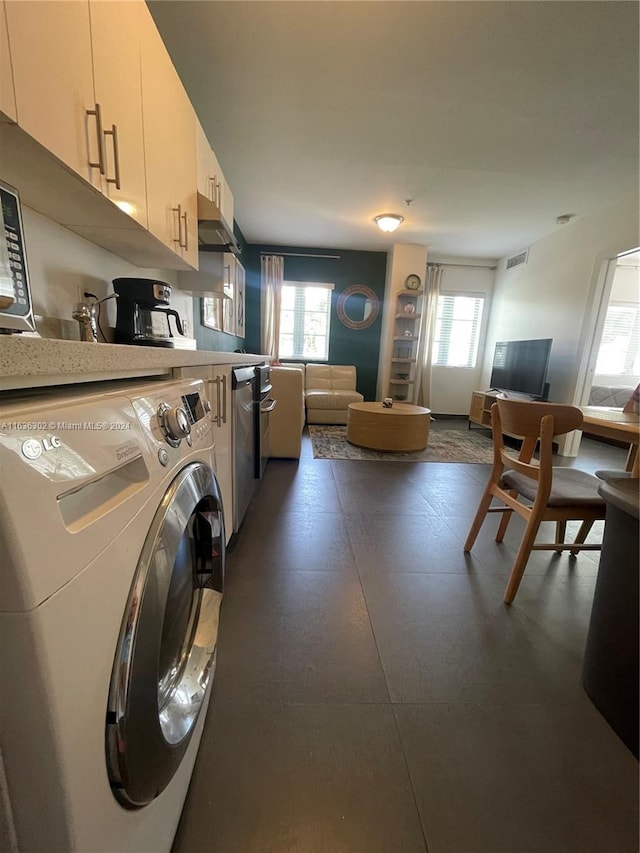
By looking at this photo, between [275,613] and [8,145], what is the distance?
160 cm

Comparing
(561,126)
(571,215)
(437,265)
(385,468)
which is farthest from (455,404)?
(561,126)

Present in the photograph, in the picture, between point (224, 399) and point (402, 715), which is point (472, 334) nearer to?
point (224, 399)

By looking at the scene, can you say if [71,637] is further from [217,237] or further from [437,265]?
[437,265]

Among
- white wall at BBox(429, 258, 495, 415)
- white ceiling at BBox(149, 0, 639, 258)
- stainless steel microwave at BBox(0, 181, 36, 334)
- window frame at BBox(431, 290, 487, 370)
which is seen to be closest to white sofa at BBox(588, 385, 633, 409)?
white wall at BBox(429, 258, 495, 415)

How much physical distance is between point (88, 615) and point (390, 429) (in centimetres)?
331

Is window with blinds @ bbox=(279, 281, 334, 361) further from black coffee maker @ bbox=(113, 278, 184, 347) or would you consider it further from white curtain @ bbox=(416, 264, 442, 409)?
black coffee maker @ bbox=(113, 278, 184, 347)

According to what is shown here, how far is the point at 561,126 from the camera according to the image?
89.8 inches

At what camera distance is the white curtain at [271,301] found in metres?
5.25

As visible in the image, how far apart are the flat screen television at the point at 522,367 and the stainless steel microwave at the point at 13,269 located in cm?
470

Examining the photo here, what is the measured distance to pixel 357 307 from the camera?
219 inches

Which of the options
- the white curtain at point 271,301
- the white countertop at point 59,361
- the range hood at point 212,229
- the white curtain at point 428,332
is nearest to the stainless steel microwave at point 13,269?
the white countertop at point 59,361

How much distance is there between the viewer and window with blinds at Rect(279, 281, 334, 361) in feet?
17.9

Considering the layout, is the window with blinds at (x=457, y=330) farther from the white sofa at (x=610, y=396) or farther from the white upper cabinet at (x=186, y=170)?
the white upper cabinet at (x=186, y=170)

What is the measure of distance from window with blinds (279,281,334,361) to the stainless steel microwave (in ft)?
15.4
